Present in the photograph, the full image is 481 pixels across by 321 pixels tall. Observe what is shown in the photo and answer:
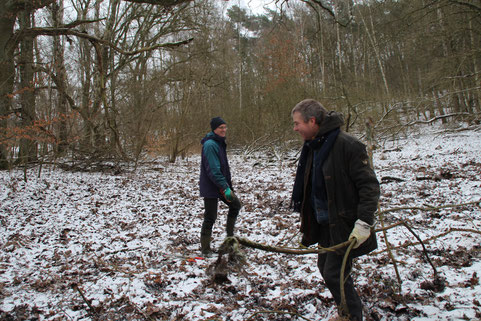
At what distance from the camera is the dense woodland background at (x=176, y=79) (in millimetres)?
8492

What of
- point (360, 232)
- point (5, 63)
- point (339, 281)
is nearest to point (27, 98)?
point (5, 63)

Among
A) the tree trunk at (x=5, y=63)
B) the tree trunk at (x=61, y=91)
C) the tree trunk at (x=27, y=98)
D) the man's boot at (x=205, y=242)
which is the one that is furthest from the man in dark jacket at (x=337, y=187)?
the tree trunk at (x=61, y=91)

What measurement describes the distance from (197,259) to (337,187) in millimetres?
2792

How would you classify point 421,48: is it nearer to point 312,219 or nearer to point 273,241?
point 273,241

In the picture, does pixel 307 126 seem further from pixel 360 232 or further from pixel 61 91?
pixel 61 91

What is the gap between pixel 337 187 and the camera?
209cm

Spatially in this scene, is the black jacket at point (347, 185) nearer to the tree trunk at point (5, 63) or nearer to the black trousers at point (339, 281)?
the black trousers at point (339, 281)

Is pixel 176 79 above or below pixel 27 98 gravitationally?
above

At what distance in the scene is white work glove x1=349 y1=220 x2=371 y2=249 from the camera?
1928mm

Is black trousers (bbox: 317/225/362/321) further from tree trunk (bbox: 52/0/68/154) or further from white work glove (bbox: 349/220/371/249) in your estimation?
tree trunk (bbox: 52/0/68/154)

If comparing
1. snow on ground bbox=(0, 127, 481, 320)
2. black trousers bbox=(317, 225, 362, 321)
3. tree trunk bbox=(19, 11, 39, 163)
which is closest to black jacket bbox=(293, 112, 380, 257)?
black trousers bbox=(317, 225, 362, 321)

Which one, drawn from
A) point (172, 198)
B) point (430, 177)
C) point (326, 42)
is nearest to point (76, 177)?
point (172, 198)

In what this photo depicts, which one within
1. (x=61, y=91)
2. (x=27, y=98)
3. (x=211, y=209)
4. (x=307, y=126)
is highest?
(x=61, y=91)

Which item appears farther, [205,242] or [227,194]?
[205,242]
